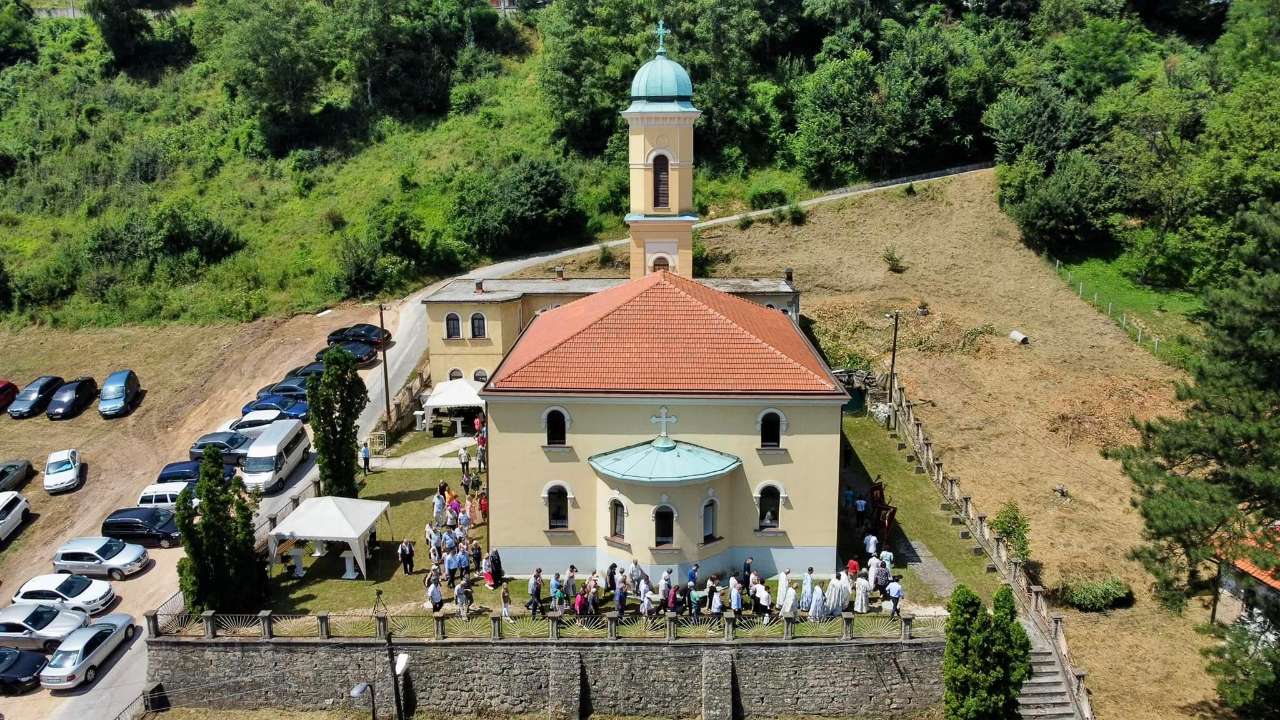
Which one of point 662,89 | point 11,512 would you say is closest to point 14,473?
point 11,512

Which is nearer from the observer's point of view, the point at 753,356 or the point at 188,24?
the point at 753,356

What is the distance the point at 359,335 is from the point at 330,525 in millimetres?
20153

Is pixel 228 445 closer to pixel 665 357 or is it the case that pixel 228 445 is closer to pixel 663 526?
pixel 665 357

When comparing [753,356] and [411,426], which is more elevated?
[753,356]

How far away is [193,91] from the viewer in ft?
237

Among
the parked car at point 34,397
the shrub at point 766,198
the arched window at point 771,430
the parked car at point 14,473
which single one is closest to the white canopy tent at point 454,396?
the arched window at point 771,430

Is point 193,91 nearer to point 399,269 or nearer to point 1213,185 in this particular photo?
point 399,269

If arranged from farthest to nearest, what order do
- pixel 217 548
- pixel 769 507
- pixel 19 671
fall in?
pixel 769 507 → pixel 217 548 → pixel 19 671

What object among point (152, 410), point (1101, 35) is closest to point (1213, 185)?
point (1101, 35)

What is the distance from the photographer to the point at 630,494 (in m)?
24.4

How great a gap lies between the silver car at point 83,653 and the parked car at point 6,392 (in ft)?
62.1

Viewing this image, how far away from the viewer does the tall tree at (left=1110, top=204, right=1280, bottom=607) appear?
69.7ft

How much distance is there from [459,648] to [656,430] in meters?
7.38

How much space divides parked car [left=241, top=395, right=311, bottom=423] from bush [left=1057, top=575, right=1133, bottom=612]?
27.1m
